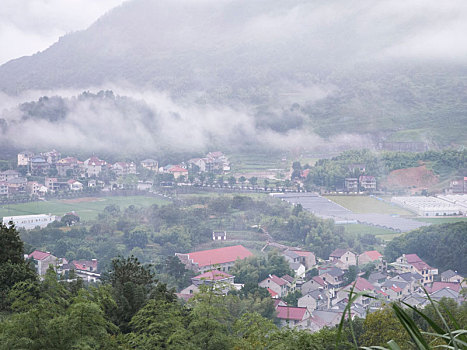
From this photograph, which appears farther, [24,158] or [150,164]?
[150,164]

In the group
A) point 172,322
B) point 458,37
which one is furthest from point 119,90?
point 172,322

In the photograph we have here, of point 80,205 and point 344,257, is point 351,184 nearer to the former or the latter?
point 344,257

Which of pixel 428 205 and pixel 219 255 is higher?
pixel 428 205

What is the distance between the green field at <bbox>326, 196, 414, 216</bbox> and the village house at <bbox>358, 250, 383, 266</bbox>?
4624 mm

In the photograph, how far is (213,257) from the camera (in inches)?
493

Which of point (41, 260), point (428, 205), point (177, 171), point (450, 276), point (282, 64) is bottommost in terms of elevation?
point (450, 276)

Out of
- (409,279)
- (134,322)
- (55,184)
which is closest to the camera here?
(134,322)

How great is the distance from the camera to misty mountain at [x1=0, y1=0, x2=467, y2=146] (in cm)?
2858

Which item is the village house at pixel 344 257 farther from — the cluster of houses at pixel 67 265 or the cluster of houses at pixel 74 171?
the cluster of houses at pixel 74 171

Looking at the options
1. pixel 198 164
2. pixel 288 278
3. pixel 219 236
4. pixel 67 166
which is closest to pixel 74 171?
pixel 67 166

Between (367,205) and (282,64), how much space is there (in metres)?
19.9

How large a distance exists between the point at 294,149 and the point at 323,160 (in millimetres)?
3488

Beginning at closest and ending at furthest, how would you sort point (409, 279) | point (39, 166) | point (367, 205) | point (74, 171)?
point (409, 279) < point (367, 205) < point (39, 166) < point (74, 171)

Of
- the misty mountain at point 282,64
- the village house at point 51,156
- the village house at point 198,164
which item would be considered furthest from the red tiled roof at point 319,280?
the misty mountain at point 282,64
